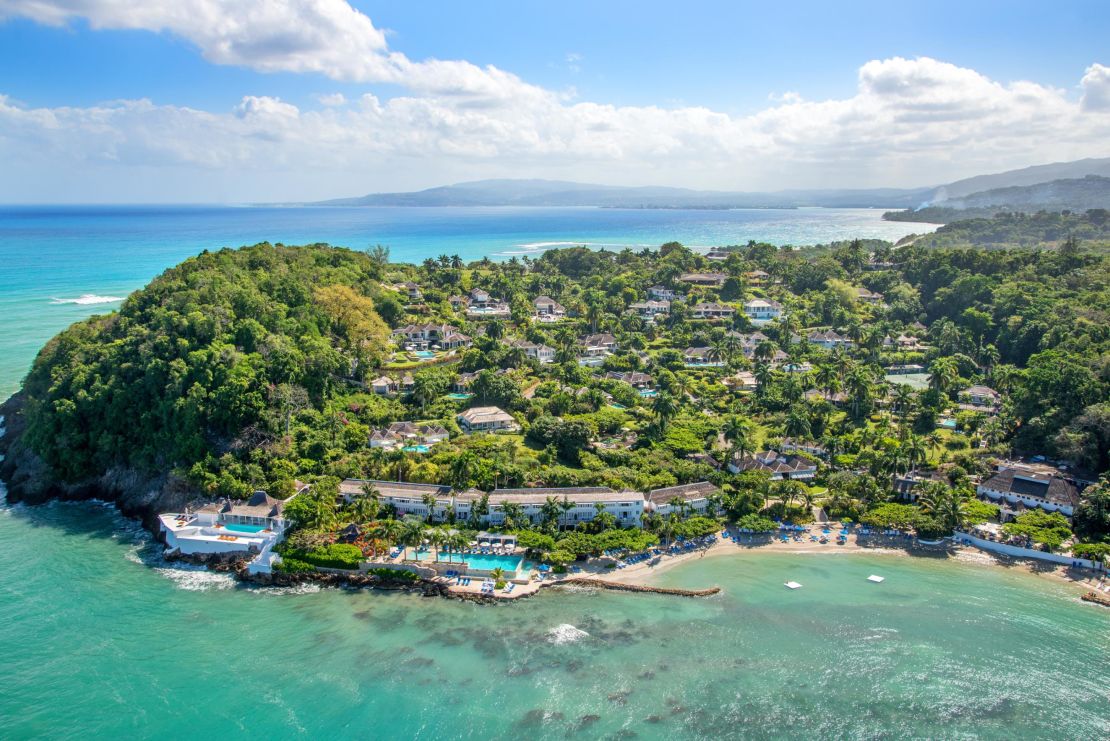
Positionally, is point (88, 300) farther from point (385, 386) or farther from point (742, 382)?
point (742, 382)

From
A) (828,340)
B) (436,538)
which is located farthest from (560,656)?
(828,340)

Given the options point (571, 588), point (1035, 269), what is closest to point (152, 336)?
point (571, 588)

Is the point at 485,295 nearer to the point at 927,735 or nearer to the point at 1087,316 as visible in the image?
the point at 1087,316

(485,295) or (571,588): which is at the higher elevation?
(485,295)

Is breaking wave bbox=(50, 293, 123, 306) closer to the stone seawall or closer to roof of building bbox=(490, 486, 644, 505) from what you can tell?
roof of building bbox=(490, 486, 644, 505)

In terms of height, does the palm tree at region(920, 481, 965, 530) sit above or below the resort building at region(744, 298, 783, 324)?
below

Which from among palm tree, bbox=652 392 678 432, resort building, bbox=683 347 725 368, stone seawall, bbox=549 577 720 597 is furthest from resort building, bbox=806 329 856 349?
stone seawall, bbox=549 577 720 597

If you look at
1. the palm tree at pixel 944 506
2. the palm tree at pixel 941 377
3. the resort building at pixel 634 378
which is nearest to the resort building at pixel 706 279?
the resort building at pixel 634 378
